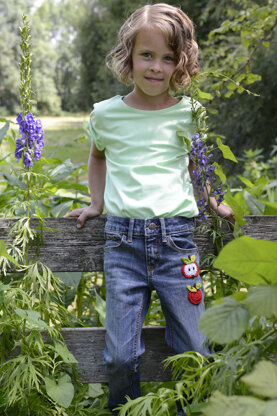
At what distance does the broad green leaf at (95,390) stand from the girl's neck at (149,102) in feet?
3.92

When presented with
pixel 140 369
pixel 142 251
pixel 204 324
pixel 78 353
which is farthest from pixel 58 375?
pixel 204 324

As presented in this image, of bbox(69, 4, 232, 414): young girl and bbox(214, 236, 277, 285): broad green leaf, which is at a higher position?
bbox(214, 236, 277, 285): broad green leaf

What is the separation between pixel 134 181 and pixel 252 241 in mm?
1247

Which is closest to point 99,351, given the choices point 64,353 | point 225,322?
point 64,353

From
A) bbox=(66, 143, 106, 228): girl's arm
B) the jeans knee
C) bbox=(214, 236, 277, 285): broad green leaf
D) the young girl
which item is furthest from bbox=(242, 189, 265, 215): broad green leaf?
bbox=(214, 236, 277, 285): broad green leaf

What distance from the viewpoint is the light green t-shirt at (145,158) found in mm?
1868

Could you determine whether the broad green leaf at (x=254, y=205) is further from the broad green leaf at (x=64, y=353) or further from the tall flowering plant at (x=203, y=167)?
the broad green leaf at (x=64, y=353)

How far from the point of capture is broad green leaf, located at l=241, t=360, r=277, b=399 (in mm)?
492

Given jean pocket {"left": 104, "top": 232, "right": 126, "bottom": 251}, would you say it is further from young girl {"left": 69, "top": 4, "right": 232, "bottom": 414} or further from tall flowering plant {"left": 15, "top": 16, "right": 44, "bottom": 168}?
tall flowering plant {"left": 15, "top": 16, "right": 44, "bottom": 168}

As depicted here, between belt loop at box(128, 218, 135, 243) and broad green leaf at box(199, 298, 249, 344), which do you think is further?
belt loop at box(128, 218, 135, 243)

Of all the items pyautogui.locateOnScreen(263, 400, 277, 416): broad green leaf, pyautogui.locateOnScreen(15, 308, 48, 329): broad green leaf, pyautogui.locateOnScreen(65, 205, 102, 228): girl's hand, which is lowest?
pyautogui.locateOnScreen(15, 308, 48, 329): broad green leaf

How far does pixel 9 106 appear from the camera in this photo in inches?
1388

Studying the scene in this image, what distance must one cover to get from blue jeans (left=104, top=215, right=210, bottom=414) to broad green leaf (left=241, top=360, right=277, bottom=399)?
1.27 metres

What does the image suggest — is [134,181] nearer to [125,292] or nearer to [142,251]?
[142,251]
